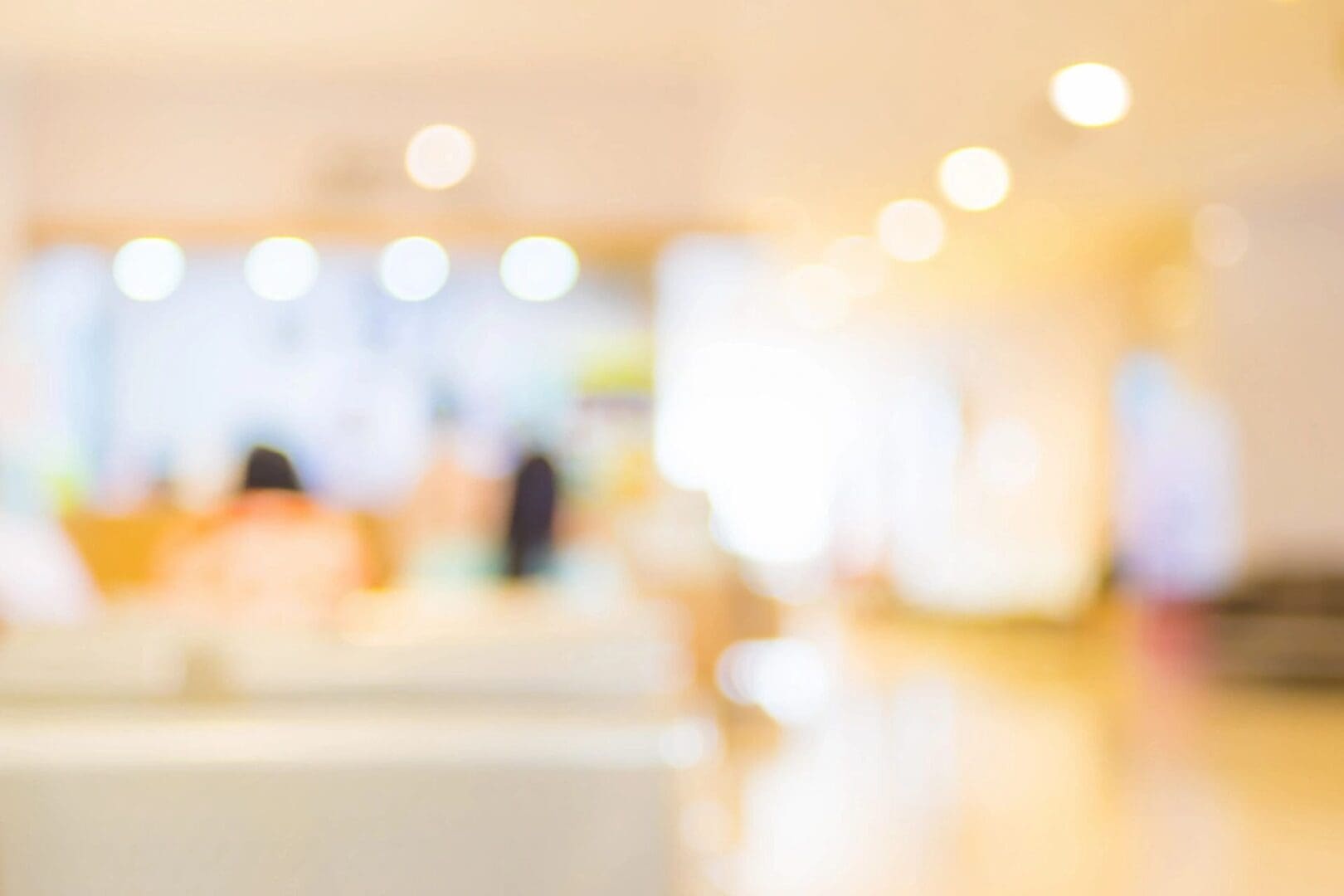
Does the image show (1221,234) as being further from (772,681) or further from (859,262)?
(772,681)

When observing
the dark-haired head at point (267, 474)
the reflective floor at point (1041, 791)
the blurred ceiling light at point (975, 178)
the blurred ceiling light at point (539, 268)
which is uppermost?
the blurred ceiling light at point (975, 178)

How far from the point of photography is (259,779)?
2162 mm

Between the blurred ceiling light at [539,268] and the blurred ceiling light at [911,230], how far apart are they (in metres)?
2.60

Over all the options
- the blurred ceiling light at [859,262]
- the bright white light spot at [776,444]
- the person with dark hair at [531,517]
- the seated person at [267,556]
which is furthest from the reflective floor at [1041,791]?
the bright white light spot at [776,444]

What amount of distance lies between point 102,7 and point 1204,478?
8.02 metres

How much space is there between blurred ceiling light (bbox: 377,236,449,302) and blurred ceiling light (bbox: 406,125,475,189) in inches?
14.6

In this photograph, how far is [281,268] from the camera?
791 centimetres

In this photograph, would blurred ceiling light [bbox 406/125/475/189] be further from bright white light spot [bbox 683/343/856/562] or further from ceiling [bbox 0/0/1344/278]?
bright white light spot [bbox 683/343/856/562]

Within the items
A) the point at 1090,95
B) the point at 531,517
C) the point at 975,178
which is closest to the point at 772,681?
the point at 531,517

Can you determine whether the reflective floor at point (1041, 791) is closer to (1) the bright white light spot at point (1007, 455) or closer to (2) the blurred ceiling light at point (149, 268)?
(2) the blurred ceiling light at point (149, 268)

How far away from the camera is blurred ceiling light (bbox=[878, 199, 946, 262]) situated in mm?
9391

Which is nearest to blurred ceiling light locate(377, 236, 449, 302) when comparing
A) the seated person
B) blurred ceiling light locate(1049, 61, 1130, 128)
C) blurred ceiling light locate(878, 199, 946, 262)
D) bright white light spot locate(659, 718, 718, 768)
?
the seated person

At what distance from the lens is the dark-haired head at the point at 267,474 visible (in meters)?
5.98

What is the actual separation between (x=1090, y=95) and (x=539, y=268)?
10.3 feet
